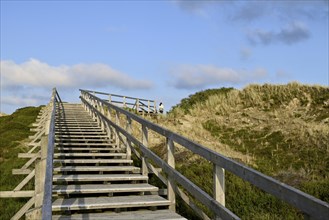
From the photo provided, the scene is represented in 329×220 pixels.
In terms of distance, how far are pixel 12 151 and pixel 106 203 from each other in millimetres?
12772

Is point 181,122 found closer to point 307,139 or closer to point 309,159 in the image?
point 307,139

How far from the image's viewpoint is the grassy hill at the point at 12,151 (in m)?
8.90

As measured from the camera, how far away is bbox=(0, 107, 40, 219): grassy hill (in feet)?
29.2

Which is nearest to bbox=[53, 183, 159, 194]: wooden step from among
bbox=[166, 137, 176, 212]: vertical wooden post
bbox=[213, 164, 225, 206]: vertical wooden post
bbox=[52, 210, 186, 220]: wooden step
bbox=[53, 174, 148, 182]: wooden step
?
bbox=[53, 174, 148, 182]: wooden step

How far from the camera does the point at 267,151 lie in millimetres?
14641

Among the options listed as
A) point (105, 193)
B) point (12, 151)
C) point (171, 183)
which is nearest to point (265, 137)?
point (105, 193)

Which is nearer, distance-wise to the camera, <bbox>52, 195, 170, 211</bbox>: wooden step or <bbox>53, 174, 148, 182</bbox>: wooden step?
<bbox>52, 195, 170, 211</bbox>: wooden step

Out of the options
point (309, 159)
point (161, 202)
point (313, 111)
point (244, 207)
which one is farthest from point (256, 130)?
point (161, 202)

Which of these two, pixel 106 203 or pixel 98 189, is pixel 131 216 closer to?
pixel 106 203

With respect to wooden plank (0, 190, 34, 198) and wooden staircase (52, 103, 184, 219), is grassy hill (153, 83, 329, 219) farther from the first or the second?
wooden plank (0, 190, 34, 198)

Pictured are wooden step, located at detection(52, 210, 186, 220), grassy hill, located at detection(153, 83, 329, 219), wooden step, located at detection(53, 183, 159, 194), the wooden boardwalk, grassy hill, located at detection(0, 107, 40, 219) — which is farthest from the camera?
grassy hill, located at detection(0, 107, 40, 219)

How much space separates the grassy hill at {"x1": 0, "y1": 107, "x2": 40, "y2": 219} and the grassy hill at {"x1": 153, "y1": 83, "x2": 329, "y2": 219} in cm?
412

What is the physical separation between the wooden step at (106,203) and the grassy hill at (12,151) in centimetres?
282

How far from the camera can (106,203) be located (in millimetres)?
5820
